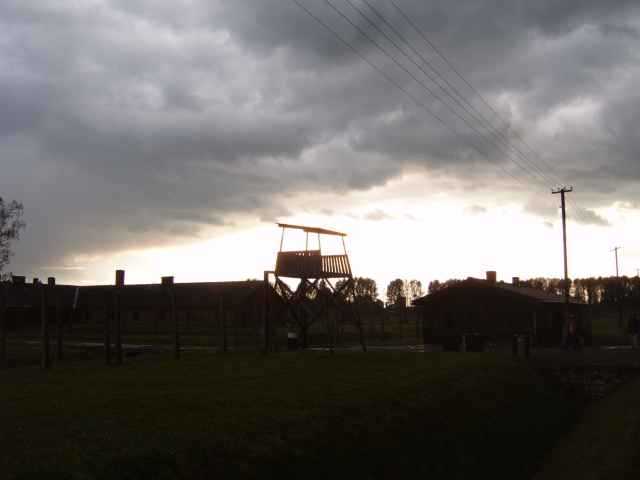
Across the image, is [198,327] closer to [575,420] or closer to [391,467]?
[575,420]

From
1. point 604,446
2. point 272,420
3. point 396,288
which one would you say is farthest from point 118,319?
A: point 396,288

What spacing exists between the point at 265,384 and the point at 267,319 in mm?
11250

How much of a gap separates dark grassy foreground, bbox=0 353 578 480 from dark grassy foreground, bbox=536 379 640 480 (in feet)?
2.31

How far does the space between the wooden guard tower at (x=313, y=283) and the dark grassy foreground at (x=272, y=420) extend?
721cm

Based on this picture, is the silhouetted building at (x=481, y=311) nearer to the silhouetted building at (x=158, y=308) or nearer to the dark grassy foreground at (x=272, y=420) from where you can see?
the silhouetted building at (x=158, y=308)

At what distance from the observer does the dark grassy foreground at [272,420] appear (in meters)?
9.48

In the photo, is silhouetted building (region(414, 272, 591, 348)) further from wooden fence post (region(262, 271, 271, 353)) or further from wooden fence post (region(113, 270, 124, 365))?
wooden fence post (region(113, 270, 124, 365))

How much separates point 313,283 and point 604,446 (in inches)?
583

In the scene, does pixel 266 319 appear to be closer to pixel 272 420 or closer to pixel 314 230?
pixel 314 230

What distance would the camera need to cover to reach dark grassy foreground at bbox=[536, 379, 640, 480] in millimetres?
16750

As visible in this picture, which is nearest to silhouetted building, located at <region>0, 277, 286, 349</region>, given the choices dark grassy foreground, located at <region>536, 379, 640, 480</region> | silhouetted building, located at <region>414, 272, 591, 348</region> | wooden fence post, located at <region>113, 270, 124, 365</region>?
silhouetted building, located at <region>414, 272, 591, 348</region>

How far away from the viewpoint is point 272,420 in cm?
1207

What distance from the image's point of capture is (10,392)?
1474 cm

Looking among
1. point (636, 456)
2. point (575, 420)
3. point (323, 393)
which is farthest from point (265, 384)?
point (575, 420)
